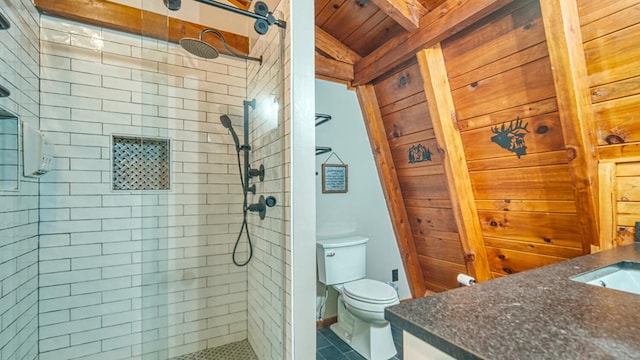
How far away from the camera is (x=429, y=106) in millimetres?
1912

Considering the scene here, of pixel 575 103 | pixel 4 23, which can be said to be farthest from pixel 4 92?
pixel 575 103

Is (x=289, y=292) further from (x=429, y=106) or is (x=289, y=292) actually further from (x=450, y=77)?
(x=450, y=77)

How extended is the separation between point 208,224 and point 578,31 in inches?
89.3

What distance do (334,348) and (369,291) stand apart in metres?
0.53

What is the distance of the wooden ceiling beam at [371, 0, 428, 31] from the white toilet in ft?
5.17

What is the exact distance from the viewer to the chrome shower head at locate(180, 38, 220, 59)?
5.79ft

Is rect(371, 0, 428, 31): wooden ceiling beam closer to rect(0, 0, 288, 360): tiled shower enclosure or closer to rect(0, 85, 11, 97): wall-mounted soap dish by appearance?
rect(0, 0, 288, 360): tiled shower enclosure

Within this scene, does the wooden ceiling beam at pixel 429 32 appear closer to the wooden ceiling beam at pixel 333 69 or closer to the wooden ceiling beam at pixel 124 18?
the wooden ceiling beam at pixel 333 69

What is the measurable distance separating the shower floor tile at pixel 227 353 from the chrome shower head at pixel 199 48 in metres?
2.01

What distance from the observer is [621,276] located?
997 mm

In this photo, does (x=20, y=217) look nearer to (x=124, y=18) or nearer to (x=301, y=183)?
(x=124, y=18)

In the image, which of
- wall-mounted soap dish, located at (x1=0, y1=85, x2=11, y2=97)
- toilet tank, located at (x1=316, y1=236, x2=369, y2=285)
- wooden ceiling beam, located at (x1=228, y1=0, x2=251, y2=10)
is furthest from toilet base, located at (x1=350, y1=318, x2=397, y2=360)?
wooden ceiling beam, located at (x1=228, y1=0, x2=251, y2=10)

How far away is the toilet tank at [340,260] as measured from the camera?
2.15 metres

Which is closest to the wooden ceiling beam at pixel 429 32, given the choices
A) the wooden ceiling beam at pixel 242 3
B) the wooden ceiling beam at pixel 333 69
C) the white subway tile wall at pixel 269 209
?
the wooden ceiling beam at pixel 333 69
